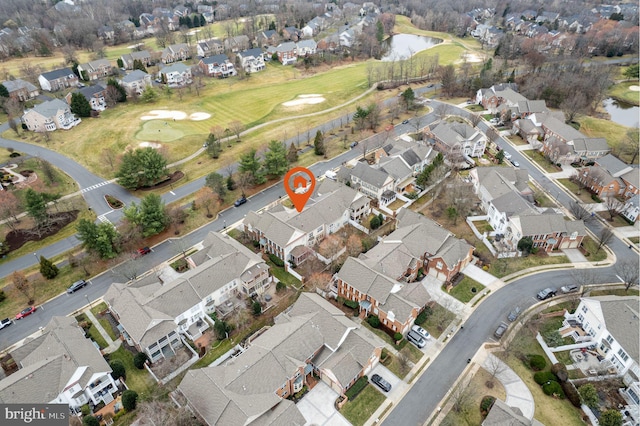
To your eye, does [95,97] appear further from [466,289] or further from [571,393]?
[571,393]

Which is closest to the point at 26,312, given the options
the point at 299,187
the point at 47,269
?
the point at 47,269

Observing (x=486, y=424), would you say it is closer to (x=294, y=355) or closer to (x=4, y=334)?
(x=294, y=355)

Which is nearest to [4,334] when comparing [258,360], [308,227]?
[258,360]


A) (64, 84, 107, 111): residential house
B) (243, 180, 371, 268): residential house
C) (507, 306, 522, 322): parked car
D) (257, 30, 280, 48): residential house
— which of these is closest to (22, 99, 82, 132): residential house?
(64, 84, 107, 111): residential house

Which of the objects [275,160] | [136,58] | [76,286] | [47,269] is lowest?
[76,286]

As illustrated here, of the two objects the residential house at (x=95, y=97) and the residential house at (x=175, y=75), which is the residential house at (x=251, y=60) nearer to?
the residential house at (x=175, y=75)
